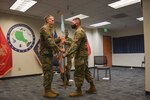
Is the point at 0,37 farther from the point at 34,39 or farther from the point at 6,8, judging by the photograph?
the point at 34,39

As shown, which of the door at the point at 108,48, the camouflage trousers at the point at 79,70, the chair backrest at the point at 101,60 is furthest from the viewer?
the door at the point at 108,48

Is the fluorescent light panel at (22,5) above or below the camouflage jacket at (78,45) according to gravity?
above

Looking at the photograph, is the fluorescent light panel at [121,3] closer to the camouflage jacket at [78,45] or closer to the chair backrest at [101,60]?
the chair backrest at [101,60]

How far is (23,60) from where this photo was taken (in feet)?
19.1

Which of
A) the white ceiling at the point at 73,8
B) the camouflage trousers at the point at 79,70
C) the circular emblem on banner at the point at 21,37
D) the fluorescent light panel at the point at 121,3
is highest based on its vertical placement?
the fluorescent light panel at the point at 121,3

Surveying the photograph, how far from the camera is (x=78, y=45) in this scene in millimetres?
2838

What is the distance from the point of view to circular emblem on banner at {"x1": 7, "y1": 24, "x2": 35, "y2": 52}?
5551 mm

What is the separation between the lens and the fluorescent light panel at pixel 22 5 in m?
4.44

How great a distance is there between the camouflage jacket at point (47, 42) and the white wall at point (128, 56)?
6.96m

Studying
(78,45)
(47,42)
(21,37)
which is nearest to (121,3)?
(78,45)

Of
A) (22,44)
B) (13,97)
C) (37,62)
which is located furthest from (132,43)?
(13,97)

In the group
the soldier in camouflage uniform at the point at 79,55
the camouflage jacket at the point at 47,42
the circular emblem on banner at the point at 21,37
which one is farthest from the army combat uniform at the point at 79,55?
the circular emblem on banner at the point at 21,37

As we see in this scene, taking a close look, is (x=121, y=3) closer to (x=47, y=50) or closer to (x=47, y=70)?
(x=47, y=50)

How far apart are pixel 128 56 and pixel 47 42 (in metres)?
7.29
